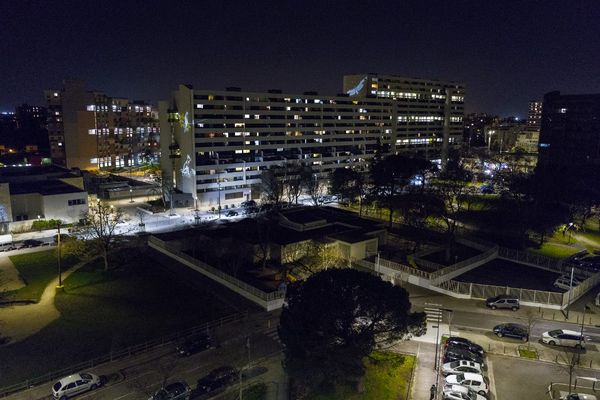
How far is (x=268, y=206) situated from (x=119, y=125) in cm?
6747

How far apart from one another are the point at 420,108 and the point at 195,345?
96.9 meters

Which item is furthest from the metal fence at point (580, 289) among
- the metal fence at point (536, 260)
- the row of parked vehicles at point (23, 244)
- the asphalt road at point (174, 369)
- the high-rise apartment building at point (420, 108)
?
the high-rise apartment building at point (420, 108)

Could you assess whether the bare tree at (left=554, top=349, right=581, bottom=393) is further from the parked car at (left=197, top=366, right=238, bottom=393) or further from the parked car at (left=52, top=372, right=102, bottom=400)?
the parked car at (left=52, top=372, right=102, bottom=400)

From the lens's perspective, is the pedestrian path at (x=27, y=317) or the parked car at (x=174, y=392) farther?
the pedestrian path at (x=27, y=317)

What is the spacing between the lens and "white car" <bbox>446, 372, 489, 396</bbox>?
786 inches

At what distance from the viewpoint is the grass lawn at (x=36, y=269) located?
31.3m

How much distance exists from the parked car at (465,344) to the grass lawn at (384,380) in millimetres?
2549

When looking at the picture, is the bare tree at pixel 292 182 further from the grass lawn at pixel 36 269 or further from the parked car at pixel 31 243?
the grass lawn at pixel 36 269

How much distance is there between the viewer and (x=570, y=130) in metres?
89.1

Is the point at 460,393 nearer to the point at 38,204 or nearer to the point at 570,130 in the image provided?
the point at 38,204

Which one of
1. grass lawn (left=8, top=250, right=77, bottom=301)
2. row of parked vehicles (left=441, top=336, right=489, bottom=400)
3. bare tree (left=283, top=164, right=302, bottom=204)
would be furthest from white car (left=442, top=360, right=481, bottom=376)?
bare tree (left=283, top=164, right=302, bottom=204)

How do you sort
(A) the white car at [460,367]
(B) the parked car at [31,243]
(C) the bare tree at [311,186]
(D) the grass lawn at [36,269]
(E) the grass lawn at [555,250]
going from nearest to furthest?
1. (A) the white car at [460,367]
2. (D) the grass lawn at [36,269]
3. (E) the grass lawn at [555,250]
4. (B) the parked car at [31,243]
5. (C) the bare tree at [311,186]

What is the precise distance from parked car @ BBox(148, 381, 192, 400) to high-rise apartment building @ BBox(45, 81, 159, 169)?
301ft


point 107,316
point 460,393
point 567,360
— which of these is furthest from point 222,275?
point 567,360
